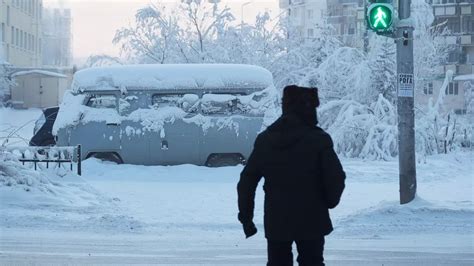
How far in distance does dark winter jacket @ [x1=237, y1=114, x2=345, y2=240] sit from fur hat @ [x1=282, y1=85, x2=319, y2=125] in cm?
4

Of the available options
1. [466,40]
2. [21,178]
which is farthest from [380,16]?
[466,40]

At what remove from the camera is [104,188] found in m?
14.8

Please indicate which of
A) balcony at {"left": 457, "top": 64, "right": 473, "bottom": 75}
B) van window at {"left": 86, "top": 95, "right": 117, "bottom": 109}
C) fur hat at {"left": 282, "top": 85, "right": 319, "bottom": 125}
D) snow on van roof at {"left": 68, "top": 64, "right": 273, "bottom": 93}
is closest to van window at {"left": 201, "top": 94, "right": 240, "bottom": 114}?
snow on van roof at {"left": 68, "top": 64, "right": 273, "bottom": 93}

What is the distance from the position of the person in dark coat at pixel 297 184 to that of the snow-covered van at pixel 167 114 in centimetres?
1222

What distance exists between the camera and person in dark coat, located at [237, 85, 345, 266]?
4926mm

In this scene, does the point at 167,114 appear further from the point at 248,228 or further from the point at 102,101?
the point at 248,228

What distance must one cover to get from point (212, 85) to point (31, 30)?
59.3 m

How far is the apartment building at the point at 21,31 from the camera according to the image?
62.2 meters

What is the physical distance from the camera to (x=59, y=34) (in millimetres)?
126188

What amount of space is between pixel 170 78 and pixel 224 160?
88.4 inches

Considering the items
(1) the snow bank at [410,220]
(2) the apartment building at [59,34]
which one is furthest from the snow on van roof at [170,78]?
(2) the apartment building at [59,34]

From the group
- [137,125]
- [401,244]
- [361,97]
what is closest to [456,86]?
[361,97]

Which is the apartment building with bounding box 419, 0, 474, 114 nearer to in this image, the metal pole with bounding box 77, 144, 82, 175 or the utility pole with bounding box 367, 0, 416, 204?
the metal pole with bounding box 77, 144, 82, 175

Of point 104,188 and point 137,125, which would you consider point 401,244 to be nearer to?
point 104,188
